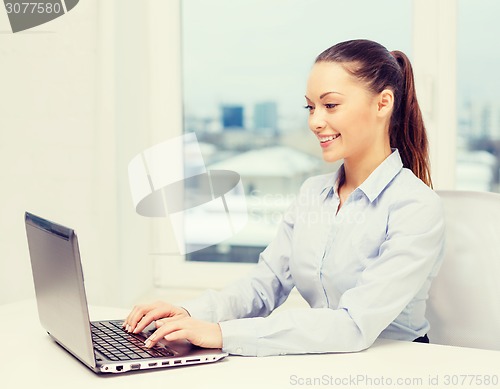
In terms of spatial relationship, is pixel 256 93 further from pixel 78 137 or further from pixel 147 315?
pixel 147 315

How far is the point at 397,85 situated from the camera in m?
1.45

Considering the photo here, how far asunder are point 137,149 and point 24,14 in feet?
1.93

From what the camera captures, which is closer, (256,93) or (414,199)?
(414,199)

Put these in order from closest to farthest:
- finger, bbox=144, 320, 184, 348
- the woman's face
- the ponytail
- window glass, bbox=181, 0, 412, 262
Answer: finger, bbox=144, 320, 184, 348 → the woman's face → the ponytail → window glass, bbox=181, 0, 412, 262

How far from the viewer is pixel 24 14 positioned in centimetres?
246

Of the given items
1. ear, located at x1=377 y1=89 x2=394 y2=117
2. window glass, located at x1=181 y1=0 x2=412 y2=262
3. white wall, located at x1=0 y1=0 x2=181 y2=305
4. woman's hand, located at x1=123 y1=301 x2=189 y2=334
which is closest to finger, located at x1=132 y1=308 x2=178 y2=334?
woman's hand, located at x1=123 y1=301 x2=189 y2=334

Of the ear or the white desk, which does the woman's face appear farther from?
the white desk

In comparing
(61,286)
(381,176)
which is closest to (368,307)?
(381,176)

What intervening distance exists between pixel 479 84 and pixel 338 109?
118 centimetres

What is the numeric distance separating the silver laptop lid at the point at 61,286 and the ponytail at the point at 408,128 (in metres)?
0.72

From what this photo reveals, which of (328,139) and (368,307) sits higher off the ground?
(328,139)

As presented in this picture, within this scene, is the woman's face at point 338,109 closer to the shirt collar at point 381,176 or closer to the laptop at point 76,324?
the shirt collar at point 381,176

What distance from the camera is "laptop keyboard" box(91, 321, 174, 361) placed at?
107 cm

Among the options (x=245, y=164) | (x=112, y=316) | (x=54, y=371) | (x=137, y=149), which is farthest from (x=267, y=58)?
(x=54, y=371)
